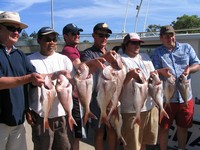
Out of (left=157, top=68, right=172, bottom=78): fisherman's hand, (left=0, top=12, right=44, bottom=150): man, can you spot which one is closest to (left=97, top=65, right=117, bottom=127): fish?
(left=0, top=12, right=44, bottom=150): man

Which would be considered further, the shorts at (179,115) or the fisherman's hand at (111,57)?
the shorts at (179,115)

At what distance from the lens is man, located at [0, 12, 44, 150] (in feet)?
11.7

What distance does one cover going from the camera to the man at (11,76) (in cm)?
357

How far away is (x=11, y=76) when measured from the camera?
11.8 feet

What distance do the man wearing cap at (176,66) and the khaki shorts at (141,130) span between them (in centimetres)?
41

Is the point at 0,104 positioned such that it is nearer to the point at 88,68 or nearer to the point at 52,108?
the point at 52,108

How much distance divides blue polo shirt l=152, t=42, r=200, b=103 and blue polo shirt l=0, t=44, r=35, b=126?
2348 millimetres

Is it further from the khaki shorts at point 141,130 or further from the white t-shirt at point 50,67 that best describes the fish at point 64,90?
the khaki shorts at point 141,130

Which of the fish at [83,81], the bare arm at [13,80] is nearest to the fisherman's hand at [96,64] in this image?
the fish at [83,81]

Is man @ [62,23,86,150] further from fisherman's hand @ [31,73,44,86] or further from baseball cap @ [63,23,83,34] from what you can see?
fisherman's hand @ [31,73,44,86]

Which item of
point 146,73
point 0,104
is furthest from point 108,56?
point 0,104

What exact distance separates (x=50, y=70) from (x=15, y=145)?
41.5 inches

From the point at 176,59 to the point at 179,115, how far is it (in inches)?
37.7

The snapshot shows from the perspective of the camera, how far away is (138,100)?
4.23 m
